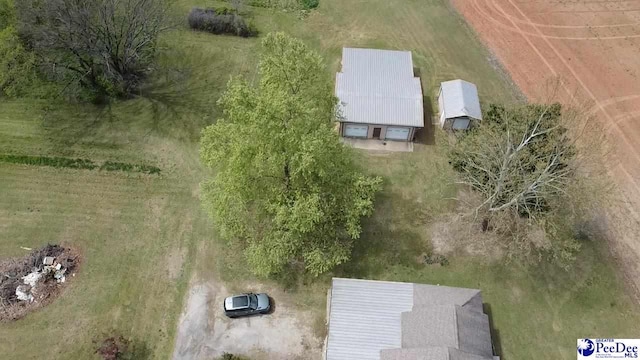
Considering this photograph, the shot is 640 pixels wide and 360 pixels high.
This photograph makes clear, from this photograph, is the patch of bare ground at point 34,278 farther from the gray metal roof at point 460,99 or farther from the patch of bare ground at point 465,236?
the gray metal roof at point 460,99

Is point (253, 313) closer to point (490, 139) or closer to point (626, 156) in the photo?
point (490, 139)

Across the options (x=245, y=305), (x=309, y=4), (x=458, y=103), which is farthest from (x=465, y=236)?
(x=309, y=4)

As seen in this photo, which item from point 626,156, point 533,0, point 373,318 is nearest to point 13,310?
point 373,318

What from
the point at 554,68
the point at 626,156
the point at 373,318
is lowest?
the point at 373,318

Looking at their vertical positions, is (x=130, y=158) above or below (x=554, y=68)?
below

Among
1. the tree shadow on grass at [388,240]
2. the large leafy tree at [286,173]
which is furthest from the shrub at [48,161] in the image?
the tree shadow on grass at [388,240]

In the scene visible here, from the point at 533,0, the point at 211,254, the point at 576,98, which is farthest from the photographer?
the point at 533,0
